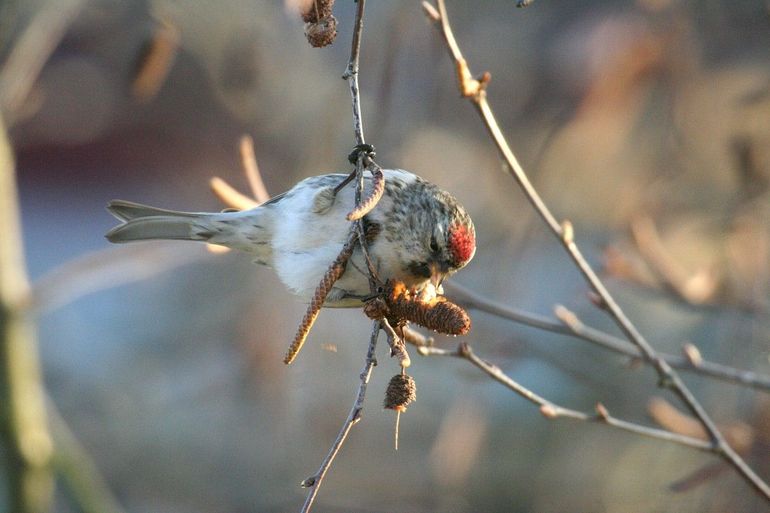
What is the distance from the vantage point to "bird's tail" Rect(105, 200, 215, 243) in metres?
1.96

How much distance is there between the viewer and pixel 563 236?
1533 mm

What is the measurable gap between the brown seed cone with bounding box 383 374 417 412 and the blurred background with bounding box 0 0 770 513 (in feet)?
2.44

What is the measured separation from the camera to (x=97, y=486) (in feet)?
9.19

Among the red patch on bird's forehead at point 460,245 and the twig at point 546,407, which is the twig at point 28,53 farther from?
the twig at point 546,407

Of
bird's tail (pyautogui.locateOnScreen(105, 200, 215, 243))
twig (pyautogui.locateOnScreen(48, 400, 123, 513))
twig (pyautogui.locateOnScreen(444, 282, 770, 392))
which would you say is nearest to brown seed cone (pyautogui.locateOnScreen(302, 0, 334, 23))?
twig (pyautogui.locateOnScreen(444, 282, 770, 392))

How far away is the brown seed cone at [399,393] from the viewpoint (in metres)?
1.25

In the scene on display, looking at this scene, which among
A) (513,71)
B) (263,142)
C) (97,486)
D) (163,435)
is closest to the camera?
(97,486)

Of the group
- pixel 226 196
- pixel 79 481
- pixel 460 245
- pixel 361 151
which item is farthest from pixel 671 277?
pixel 79 481

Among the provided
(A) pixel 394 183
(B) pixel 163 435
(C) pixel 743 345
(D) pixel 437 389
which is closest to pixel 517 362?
(C) pixel 743 345

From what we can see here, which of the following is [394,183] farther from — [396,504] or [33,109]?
[396,504]

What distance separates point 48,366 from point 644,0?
4197mm

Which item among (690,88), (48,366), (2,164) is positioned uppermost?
(48,366)

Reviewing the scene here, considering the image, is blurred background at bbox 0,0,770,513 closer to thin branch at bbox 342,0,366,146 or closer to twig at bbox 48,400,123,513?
twig at bbox 48,400,123,513

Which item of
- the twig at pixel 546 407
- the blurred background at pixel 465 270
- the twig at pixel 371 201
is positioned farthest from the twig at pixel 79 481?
the twig at pixel 371 201
